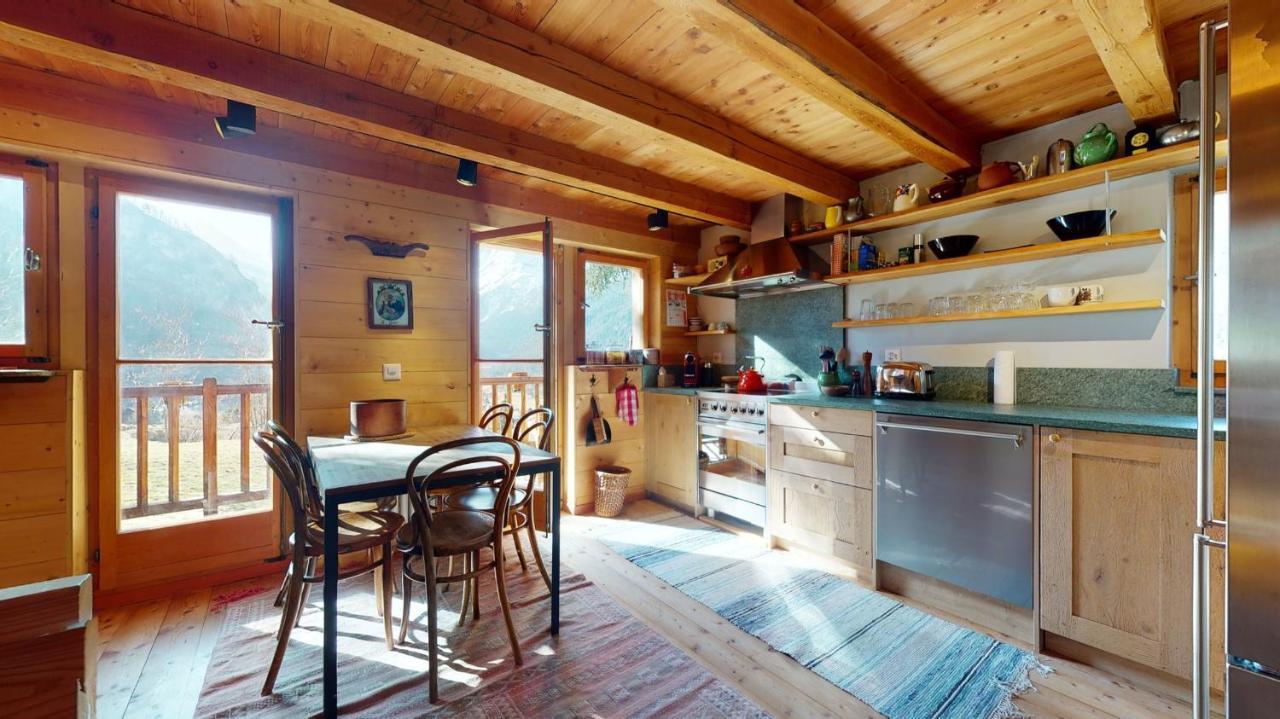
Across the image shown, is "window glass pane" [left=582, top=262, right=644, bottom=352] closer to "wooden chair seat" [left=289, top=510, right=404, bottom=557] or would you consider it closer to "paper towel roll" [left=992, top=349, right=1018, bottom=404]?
"wooden chair seat" [left=289, top=510, right=404, bottom=557]

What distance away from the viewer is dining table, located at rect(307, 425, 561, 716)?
64.3 inches

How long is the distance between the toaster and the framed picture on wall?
286 centimetres

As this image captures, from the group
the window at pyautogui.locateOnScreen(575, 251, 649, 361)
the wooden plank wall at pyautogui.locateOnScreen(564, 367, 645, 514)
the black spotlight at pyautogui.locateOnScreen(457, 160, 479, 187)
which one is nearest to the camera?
the black spotlight at pyautogui.locateOnScreen(457, 160, 479, 187)

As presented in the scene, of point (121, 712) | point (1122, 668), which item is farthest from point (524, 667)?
point (1122, 668)

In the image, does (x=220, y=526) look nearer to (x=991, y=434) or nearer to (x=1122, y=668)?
(x=991, y=434)

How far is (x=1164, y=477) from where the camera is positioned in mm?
1744

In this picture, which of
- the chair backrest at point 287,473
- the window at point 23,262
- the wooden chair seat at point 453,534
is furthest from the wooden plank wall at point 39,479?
the wooden chair seat at point 453,534

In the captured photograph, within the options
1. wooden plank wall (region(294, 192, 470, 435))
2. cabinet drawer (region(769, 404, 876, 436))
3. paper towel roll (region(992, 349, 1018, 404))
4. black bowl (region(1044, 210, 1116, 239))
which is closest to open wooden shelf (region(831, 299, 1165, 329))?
paper towel roll (region(992, 349, 1018, 404))

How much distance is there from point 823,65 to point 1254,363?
1.53 meters

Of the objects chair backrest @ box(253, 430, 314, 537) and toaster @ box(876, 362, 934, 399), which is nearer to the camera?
chair backrest @ box(253, 430, 314, 537)

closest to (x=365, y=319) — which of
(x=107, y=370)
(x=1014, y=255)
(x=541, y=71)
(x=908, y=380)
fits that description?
(x=107, y=370)

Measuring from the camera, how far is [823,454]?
2.81 m

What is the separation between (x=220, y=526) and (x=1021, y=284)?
441 centimetres

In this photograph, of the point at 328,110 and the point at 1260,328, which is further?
the point at 328,110
